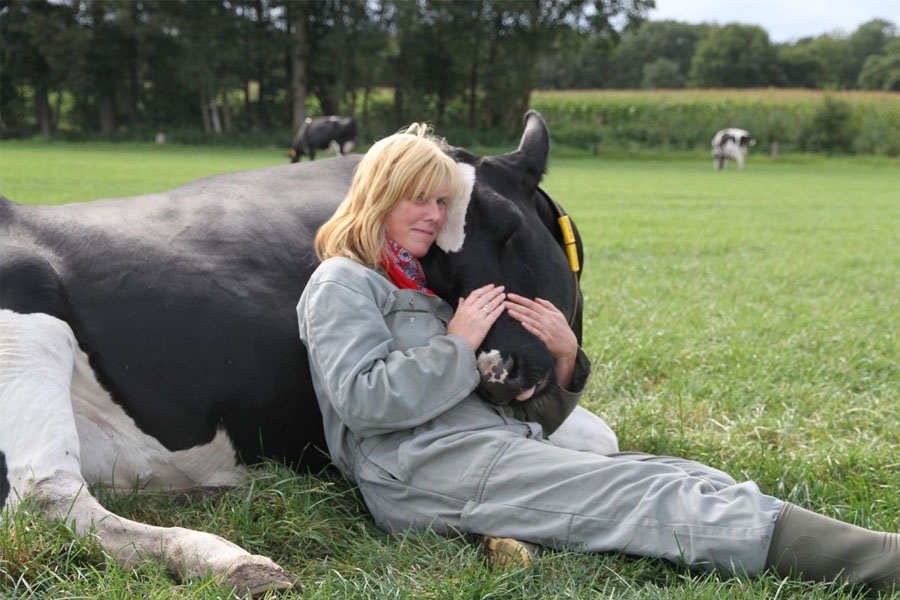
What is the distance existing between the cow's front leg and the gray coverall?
52 cm

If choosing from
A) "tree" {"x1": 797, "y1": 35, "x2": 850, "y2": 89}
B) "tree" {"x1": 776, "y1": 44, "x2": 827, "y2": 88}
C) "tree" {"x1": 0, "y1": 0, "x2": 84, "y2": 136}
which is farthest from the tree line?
"tree" {"x1": 797, "y1": 35, "x2": 850, "y2": 89}

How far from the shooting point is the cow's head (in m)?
2.65

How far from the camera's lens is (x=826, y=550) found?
2.30 metres

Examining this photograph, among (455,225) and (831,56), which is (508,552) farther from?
(831,56)

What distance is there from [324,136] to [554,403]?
26.6 metres

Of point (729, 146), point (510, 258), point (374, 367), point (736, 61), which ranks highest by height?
point (736, 61)

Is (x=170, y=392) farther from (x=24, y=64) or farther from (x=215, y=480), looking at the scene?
A: (x=24, y=64)

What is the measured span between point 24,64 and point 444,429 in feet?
148

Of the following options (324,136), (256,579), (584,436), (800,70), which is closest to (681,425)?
(584,436)

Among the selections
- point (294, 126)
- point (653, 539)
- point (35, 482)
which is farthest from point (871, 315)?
point (294, 126)

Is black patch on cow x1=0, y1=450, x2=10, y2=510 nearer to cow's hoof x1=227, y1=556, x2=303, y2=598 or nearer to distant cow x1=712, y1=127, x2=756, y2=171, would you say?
cow's hoof x1=227, y1=556, x2=303, y2=598

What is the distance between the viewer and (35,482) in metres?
2.40

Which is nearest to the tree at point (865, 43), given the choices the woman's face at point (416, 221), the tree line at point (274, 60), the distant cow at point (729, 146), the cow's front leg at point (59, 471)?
the tree line at point (274, 60)

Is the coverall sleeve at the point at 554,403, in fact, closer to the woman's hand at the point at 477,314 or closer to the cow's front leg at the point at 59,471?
the woman's hand at the point at 477,314
